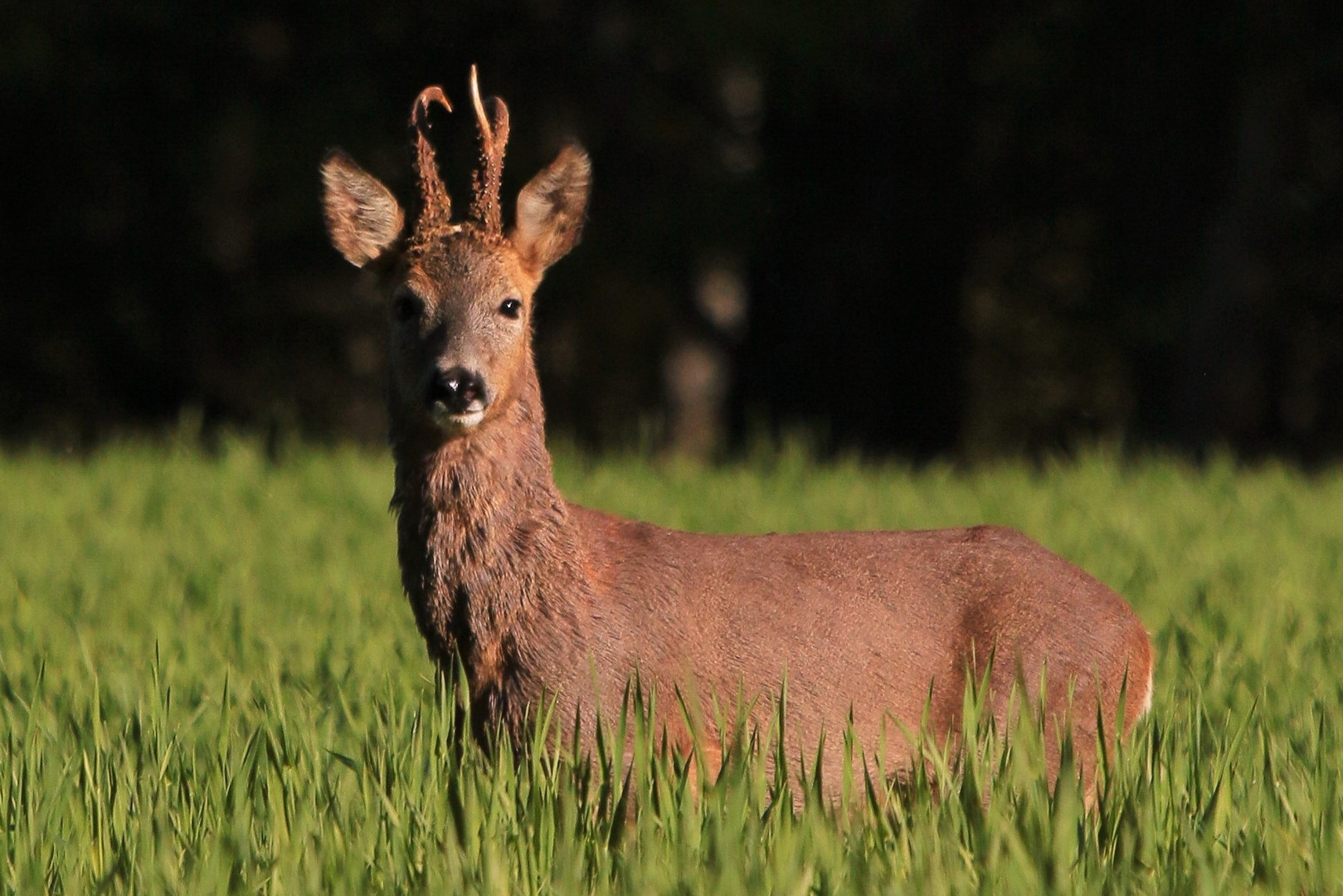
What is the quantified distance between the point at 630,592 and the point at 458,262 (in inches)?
36.7

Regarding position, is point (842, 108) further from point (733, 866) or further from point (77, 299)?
point (733, 866)

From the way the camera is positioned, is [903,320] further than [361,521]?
Yes

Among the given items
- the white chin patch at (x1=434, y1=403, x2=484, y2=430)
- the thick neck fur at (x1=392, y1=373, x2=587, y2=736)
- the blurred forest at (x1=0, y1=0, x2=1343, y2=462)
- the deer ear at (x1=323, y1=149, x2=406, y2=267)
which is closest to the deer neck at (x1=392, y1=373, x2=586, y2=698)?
the thick neck fur at (x1=392, y1=373, x2=587, y2=736)

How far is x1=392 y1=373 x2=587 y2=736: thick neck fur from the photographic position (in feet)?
15.0

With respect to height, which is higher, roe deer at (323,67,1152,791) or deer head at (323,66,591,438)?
deer head at (323,66,591,438)

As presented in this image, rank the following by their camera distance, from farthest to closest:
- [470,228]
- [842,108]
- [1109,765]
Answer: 1. [842,108]
2. [470,228]
3. [1109,765]

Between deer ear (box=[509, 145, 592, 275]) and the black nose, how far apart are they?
60 centimetres

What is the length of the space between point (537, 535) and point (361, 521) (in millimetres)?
4689

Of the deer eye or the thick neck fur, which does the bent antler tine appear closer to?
the deer eye

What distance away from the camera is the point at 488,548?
4723mm

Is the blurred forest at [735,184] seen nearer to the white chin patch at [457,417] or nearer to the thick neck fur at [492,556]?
the thick neck fur at [492,556]

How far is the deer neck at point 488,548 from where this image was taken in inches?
181

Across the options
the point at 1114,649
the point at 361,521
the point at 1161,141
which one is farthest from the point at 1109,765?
the point at 1161,141

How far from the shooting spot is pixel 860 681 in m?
4.72
